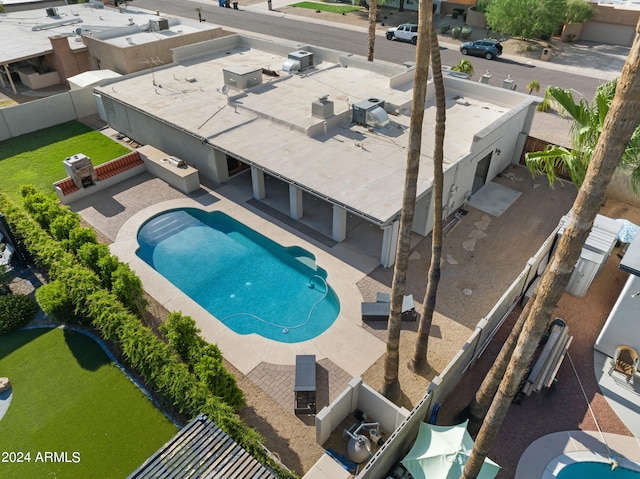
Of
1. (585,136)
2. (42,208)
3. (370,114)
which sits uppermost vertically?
(585,136)

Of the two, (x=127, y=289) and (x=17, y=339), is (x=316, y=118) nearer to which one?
(x=127, y=289)

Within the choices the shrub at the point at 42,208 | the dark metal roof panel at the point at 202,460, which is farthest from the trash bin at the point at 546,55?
the dark metal roof panel at the point at 202,460

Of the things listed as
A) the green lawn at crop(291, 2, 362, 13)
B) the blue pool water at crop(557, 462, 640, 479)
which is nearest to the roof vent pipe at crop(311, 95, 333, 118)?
the blue pool water at crop(557, 462, 640, 479)

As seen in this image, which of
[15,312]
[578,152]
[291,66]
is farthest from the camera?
[291,66]

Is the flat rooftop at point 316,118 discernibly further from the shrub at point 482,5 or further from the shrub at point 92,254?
the shrub at point 482,5

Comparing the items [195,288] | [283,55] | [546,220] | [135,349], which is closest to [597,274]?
[546,220]

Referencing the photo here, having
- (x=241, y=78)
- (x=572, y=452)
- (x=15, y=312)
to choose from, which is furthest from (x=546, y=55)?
(x=15, y=312)
